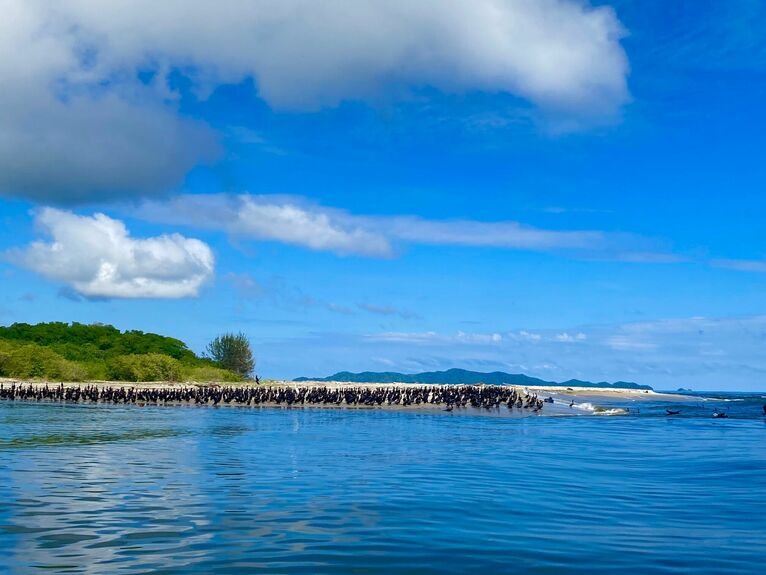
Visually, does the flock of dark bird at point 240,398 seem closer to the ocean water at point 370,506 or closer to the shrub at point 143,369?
the shrub at point 143,369

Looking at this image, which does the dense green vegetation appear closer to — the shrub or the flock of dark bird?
the shrub

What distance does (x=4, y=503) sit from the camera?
54.1ft

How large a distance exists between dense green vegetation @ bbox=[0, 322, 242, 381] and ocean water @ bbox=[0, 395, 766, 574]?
6629 cm

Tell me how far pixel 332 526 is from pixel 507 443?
72.4 feet

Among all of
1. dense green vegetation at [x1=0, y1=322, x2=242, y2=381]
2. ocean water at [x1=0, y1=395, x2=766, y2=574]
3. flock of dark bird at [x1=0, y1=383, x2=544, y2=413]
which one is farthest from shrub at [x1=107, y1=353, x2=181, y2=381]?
ocean water at [x1=0, y1=395, x2=766, y2=574]

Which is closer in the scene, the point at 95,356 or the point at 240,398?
the point at 240,398

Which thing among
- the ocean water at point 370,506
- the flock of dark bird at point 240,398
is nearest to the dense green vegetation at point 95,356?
the flock of dark bird at point 240,398

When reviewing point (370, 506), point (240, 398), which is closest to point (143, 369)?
point (240, 398)

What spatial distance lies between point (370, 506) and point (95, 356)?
10635 centimetres

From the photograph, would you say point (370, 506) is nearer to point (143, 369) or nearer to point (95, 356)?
point (143, 369)

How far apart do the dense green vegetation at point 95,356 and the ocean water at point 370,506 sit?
66.3 m

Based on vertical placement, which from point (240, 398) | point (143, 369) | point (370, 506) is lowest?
point (370, 506)

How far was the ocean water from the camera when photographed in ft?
41.1

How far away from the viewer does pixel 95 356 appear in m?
115
